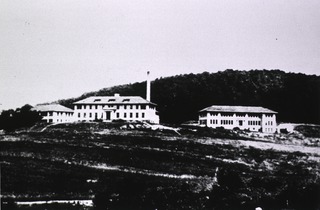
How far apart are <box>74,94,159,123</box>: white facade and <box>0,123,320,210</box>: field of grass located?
10.8 meters

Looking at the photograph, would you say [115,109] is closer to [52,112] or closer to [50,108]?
[52,112]

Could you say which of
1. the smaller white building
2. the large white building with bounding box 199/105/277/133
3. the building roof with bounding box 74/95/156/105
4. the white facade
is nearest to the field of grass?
the large white building with bounding box 199/105/277/133

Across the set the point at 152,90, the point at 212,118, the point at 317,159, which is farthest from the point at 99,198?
A: the point at 152,90

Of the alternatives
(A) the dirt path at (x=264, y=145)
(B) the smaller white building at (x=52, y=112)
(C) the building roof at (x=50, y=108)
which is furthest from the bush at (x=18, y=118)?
(A) the dirt path at (x=264, y=145)

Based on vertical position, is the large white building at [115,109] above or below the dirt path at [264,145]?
above

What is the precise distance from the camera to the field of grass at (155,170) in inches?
938

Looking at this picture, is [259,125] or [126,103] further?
[126,103]

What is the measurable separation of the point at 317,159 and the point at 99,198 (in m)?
19.2

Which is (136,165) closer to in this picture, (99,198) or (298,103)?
(99,198)

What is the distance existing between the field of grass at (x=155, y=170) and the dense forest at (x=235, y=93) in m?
10.6

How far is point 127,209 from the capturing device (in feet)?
71.9

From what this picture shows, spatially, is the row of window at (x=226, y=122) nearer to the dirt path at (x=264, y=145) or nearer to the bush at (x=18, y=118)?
the dirt path at (x=264, y=145)

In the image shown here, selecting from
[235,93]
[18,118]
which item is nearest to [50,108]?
[18,118]

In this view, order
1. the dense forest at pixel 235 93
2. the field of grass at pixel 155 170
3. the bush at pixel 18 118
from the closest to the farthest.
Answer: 1. the field of grass at pixel 155 170
2. the bush at pixel 18 118
3. the dense forest at pixel 235 93
